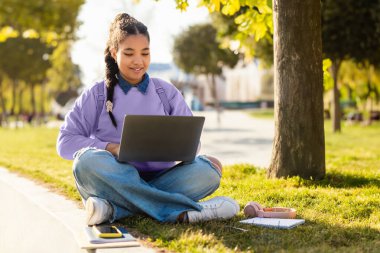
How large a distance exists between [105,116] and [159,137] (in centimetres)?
56

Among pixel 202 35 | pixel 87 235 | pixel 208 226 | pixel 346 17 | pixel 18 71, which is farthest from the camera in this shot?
pixel 202 35

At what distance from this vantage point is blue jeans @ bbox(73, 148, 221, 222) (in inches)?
171

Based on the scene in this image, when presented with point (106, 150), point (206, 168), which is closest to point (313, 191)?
point (206, 168)

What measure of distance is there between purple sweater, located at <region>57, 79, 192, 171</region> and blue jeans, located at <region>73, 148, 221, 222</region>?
0.39ft

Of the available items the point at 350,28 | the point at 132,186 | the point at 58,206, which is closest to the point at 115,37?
the point at 132,186

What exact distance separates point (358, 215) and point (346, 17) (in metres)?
14.5

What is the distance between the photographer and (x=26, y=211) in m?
5.31

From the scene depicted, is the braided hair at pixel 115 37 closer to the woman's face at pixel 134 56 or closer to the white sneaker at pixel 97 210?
the woman's face at pixel 134 56

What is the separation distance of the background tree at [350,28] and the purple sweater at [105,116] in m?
14.1

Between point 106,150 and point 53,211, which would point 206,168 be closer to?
point 106,150

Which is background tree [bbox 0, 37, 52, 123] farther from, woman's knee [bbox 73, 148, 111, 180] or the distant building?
the distant building

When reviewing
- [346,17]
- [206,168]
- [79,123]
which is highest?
[346,17]

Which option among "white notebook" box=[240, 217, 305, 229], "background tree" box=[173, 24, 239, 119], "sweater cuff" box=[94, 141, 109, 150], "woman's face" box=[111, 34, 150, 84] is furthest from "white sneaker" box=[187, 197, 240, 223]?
"background tree" box=[173, 24, 239, 119]

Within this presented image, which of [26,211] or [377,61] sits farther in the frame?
[377,61]
